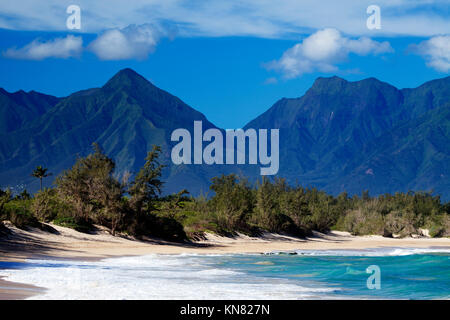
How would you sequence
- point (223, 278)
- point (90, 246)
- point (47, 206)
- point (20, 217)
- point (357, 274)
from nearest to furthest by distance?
point (223, 278)
point (357, 274)
point (20, 217)
point (90, 246)
point (47, 206)

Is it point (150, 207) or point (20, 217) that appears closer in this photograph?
point (20, 217)

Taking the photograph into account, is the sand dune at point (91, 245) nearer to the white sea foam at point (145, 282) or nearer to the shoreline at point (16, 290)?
the white sea foam at point (145, 282)

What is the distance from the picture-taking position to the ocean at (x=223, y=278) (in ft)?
53.9

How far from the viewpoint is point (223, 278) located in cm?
2131

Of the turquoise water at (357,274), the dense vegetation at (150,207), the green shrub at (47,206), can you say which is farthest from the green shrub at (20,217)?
the turquoise water at (357,274)

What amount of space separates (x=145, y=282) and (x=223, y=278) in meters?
3.49

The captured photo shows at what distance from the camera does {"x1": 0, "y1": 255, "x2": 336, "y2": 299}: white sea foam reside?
1577 cm

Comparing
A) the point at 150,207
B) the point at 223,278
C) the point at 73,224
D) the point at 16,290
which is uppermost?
the point at 150,207

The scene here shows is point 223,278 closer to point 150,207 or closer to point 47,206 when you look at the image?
point 47,206

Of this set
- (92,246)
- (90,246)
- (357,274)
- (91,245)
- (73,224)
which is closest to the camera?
(357,274)

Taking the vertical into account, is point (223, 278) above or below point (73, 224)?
below

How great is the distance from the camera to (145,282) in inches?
734

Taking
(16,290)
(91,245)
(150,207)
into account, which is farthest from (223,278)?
(150,207)

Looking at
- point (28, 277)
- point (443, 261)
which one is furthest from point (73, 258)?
point (443, 261)
